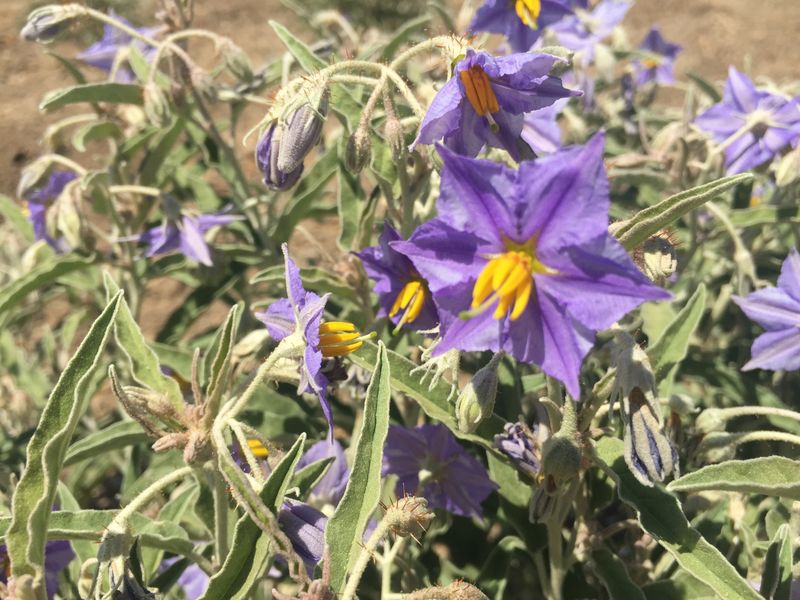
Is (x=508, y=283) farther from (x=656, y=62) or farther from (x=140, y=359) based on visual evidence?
(x=656, y=62)

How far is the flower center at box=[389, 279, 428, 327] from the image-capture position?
1531mm

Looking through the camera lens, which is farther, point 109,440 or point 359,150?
point 109,440

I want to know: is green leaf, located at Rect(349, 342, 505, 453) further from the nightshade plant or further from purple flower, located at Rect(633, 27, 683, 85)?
purple flower, located at Rect(633, 27, 683, 85)

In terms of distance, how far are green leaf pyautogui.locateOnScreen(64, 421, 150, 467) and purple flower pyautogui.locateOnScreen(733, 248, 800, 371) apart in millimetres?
1409

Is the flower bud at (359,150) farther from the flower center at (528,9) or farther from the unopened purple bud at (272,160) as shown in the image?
the flower center at (528,9)

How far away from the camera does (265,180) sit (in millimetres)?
1614

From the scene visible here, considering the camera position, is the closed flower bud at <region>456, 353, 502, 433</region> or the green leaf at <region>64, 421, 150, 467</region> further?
the green leaf at <region>64, 421, 150, 467</region>

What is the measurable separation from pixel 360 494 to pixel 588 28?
2.59 m

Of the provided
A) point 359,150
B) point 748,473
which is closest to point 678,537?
point 748,473

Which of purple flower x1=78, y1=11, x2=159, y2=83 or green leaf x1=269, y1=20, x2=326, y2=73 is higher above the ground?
green leaf x1=269, y1=20, x2=326, y2=73

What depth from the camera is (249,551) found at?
3.99ft

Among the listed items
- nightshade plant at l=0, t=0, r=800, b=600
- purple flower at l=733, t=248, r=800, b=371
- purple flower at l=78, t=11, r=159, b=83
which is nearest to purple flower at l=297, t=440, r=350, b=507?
nightshade plant at l=0, t=0, r=800, b=600

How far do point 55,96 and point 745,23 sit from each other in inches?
232

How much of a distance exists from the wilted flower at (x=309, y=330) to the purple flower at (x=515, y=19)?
1.05m
